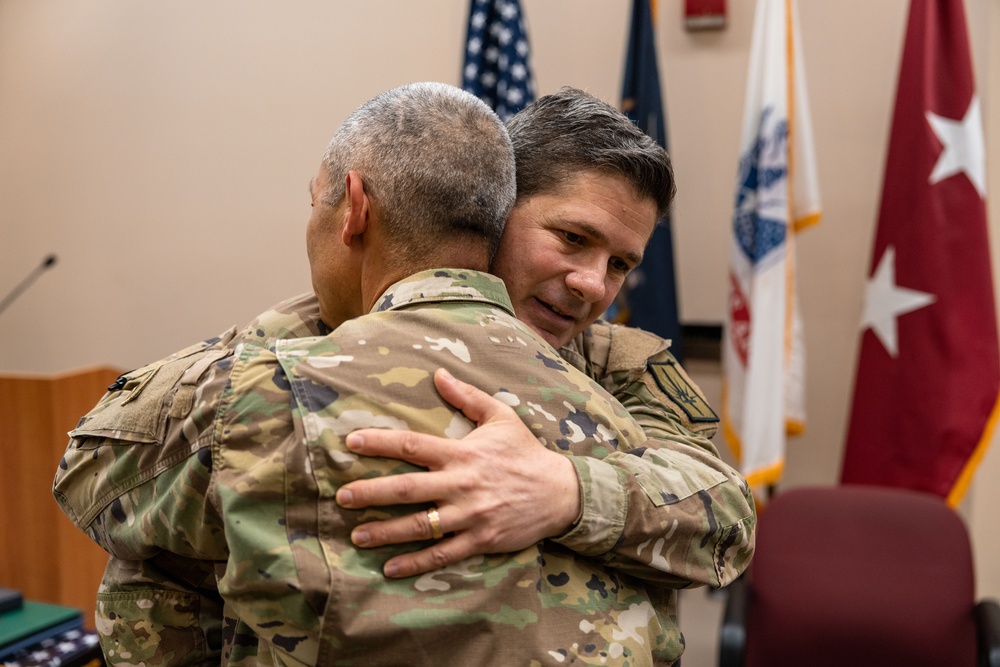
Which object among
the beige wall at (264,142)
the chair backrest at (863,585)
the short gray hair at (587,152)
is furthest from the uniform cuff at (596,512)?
the beige wall at (264,142)

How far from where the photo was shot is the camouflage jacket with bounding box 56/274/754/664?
0.90m

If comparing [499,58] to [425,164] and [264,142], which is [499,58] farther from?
[425,164]

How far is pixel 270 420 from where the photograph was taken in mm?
920

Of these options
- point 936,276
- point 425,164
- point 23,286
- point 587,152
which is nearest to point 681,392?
point 587,152

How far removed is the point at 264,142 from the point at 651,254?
1849 millimetres

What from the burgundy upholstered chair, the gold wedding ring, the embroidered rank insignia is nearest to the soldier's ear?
the gold wedding ring

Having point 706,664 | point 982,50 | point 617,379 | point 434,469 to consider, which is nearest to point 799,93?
point 982,50

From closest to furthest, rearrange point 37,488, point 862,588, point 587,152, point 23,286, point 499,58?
point 587,152, point 37,488, point 862,588, point 499,58, point 23,286

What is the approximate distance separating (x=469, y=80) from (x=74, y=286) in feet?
7.87

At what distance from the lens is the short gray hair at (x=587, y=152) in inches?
54.6

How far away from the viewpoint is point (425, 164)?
1.06 metres

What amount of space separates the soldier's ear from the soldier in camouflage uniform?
3.9 inches

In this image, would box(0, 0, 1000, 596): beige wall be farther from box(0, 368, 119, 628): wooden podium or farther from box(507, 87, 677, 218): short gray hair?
box(507, 87, 677, 218): short gray hair

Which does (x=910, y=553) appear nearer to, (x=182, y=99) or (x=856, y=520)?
(x=856, y=520)
